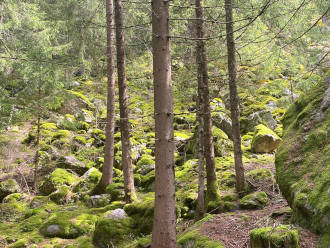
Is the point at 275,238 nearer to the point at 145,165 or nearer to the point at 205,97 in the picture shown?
the point at 205,97

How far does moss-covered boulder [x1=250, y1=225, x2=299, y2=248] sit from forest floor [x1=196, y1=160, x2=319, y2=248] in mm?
147

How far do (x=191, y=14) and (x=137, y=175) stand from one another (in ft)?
21.0

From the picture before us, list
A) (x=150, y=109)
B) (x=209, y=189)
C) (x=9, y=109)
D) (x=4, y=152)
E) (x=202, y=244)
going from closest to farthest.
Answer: (x=202, y=244)
(x=209, y=189)
(x=9, y=109)
(x=4, y=152)
(x=150, y=109)

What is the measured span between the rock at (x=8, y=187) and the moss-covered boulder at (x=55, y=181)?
984mm

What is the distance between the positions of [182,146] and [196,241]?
8.33 metres

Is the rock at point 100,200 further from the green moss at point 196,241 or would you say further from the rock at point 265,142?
the rock at point 265,142

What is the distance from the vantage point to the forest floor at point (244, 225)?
388 cm

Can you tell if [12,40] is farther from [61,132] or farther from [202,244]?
[202,244]

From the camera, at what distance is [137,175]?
12.0 m

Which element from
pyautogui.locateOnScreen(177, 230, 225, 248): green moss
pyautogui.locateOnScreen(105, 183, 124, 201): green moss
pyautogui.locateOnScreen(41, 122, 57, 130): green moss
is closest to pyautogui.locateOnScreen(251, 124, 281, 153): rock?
pyautogui.locateOnScreen(105, 183, 124, 201): green moss

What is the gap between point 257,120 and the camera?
14867 millimetres

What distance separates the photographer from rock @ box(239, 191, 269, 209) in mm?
6740

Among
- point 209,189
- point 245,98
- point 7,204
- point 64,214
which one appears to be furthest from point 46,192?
point 245,98

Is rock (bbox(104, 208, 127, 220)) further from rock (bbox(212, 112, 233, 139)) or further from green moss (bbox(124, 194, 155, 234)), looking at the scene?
rock (bbox(212, 112, 233, 139))
